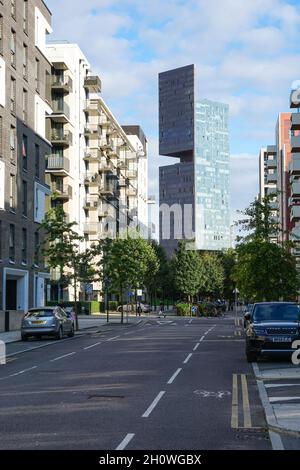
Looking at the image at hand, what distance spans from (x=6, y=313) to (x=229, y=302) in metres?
92.3

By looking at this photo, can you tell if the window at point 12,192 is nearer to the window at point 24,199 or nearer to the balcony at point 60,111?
the window at point 24,199

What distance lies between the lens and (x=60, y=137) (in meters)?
73.8

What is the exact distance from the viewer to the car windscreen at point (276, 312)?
2181 centimetres

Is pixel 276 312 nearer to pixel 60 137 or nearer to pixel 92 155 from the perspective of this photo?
pixel 60 137

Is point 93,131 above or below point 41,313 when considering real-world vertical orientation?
above

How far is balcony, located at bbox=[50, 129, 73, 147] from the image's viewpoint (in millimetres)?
73500

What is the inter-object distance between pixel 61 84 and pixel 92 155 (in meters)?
13.8

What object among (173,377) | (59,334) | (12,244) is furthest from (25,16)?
(173,377)

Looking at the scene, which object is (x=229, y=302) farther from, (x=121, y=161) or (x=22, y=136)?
(x=22, y=136)

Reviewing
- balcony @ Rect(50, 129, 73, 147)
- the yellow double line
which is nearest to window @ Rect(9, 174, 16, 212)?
balcony @ Rect(50, 129, 73, 147)

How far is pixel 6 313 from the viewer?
38.4 meters

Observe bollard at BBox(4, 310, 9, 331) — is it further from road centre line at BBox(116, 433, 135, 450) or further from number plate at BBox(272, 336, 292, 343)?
road centre line at BBox(116, 433, 135, 450)

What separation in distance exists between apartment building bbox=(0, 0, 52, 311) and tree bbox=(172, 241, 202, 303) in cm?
4484
